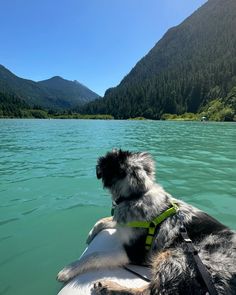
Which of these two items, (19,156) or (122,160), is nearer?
(122,160)

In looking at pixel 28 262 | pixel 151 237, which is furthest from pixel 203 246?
pixel 28 262

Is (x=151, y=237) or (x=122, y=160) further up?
(x=122, y=160)

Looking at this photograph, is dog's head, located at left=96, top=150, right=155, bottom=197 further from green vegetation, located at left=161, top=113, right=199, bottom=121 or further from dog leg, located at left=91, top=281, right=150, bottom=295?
green vegetation, located at left=161, top=113, right=199, bottom=121

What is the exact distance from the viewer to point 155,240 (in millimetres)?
4898

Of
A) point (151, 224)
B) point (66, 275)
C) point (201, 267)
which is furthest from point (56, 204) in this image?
point (201, 267)

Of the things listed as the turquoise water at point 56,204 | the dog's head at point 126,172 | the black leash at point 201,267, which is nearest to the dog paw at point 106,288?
the black leash at point 201,267

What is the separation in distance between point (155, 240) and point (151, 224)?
0.24 meters

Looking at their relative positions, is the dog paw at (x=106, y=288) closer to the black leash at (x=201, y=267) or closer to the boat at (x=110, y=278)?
the boat at (x=110, y=278)

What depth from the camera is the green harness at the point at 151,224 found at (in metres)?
4.93

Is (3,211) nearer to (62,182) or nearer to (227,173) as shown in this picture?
(62,182)

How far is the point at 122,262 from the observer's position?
498 centimetres

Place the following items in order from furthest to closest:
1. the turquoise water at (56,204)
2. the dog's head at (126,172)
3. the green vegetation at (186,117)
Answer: the green vegetation at (186,117)
the turquoise water at (56,204)
the dog's head at (126,172)

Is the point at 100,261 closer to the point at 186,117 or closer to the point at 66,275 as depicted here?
the point at 66,275

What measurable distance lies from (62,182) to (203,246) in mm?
10001
